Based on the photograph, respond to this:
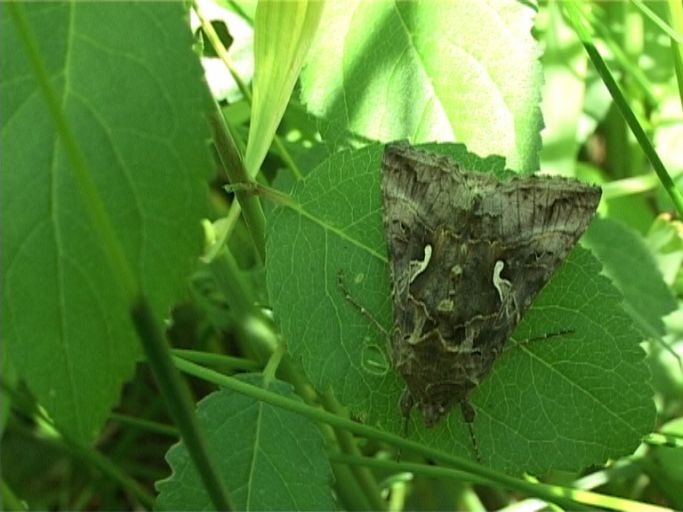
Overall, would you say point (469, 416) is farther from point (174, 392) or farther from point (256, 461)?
point (174, 392)

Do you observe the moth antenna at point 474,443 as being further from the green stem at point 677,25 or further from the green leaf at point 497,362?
the green stem at point 677,25

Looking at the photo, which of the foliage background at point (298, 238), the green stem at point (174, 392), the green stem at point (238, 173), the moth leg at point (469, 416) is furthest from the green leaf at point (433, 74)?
the green stem at point (174, 392)

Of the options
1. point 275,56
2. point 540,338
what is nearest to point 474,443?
point 540,338

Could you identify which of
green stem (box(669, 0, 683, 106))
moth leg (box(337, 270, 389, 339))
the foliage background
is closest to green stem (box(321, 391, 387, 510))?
the foliage background

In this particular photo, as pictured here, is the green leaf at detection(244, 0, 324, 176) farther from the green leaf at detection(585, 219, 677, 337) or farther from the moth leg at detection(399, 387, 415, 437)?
the green leaf at detection(585, 219, 677, 337)

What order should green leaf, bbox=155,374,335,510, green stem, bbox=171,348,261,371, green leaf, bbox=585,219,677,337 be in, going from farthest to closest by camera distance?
1. green leaf, bbox=585,219,677,337
2. green stem, bbox=171,348,261,371
3. green leaf, bbox=155,374,335,510

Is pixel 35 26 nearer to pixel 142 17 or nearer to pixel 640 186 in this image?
pixel 142 17
